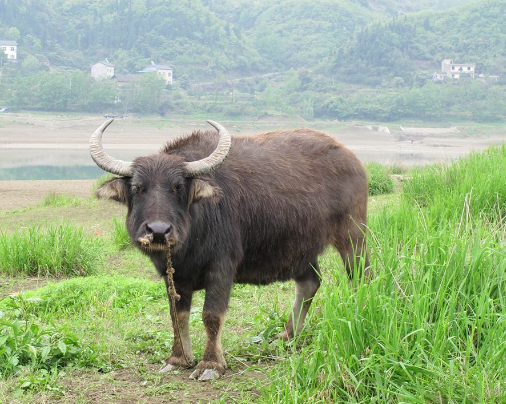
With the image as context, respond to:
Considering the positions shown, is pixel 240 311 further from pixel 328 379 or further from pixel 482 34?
pixel 482 34

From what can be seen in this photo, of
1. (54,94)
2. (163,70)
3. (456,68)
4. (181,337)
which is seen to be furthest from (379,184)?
(456,68)

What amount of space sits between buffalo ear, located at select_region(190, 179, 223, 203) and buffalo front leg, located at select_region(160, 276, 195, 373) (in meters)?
0.60

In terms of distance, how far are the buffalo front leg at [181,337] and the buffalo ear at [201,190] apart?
1.97 feet

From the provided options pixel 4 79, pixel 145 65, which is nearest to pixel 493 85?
pixel 145 65

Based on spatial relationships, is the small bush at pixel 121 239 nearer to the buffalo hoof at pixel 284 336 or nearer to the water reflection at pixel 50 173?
the buffalo hoof at pixel 284 336

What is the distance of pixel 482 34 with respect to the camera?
105312mm

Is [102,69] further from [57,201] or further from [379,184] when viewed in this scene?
[379,184]

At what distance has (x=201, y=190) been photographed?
459 cm

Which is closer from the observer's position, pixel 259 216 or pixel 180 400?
pixel 180 400

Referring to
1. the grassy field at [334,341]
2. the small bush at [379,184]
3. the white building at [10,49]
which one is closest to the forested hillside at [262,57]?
the white building at [10,49]

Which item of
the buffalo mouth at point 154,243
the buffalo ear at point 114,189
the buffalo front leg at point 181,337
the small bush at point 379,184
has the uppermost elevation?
the buffalo ear at point 114,189

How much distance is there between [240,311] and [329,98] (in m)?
73.3

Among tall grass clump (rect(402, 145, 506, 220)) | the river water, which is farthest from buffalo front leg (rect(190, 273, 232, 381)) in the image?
the river water

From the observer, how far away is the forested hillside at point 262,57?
7244 centimetres
